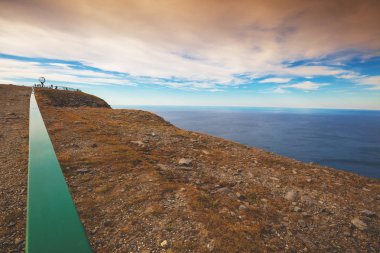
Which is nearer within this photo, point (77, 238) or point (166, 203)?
point (77, 238)

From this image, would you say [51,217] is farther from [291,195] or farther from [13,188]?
[291,195]

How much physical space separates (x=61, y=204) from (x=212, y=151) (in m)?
11.4

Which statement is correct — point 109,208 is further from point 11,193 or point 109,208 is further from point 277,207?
point 277,207

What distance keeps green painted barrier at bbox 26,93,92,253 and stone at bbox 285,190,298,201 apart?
8.17 meters

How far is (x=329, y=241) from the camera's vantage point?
6148mm

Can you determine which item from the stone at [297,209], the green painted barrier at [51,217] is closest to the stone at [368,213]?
the stone at [297,209]

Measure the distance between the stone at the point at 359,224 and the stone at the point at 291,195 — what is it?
2.02 m

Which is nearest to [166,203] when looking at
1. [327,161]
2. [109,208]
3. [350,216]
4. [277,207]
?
[109,208]

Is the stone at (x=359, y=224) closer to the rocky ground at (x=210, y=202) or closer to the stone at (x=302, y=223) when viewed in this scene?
the rocky ground at (x=210, y=202)

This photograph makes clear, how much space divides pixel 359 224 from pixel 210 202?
17.1 ft

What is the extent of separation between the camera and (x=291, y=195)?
8883mm

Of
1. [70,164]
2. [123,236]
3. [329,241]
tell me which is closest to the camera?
[123,236]

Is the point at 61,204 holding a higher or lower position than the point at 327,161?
higher

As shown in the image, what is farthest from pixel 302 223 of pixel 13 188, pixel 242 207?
pixel 13 188
